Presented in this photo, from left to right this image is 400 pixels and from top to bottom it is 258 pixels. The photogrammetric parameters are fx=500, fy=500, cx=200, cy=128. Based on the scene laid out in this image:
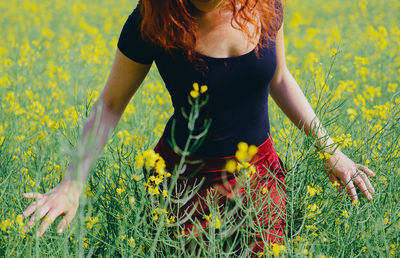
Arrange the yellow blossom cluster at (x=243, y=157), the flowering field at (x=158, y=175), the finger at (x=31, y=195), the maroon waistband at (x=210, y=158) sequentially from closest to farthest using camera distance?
the yellow blossom cluster at (x=243, y=157) → the finger at (x=31, y=195) → the flowering field at (x=158, y=175) → the maroon waistband at (x=210, y=158)

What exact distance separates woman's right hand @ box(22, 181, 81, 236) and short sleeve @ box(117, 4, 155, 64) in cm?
43

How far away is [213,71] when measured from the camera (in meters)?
1.48

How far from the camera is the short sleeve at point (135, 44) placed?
4.94ft

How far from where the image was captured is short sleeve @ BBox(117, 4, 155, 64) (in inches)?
59.2

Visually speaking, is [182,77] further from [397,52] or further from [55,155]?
[397,52]

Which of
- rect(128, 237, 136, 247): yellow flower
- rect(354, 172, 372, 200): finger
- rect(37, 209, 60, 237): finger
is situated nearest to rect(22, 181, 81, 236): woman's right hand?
rect(37, 209, 60, 237): finger

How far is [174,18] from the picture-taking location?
4.90ft

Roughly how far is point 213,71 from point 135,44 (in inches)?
9.8

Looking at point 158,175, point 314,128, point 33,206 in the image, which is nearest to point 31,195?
point 33,206

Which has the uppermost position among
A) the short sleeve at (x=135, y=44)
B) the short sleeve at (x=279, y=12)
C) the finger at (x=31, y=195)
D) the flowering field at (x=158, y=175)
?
the short sleeve at (x=135, y=44)

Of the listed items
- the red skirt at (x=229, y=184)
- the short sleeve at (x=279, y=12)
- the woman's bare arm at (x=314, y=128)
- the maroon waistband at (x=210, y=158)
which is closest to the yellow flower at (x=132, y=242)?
the red skirt at (x=229, y=184)

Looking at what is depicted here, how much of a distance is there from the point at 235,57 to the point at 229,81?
0.07 m

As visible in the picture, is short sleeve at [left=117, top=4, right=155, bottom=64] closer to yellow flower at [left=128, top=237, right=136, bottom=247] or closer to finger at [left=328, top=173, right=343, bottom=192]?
yellow flower at [left=128, top=237, right=136, bottom=247]

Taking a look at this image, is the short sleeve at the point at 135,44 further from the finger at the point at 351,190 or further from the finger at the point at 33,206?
the finger at the point at 351,190
